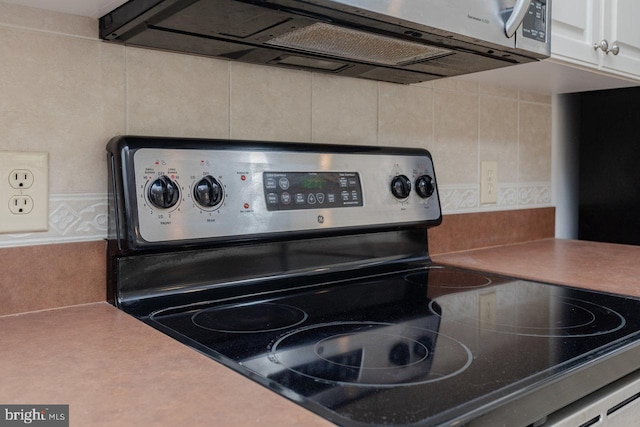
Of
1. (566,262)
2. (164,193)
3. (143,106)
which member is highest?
(143,106)

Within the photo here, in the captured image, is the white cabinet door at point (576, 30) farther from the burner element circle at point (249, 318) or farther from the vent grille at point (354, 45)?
the burner element circle at point (249, 318)

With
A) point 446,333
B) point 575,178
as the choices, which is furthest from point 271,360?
point 575,178

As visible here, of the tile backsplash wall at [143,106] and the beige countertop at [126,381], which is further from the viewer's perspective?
the tile backsplash wall at [143,106]

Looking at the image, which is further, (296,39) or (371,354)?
(296,39)

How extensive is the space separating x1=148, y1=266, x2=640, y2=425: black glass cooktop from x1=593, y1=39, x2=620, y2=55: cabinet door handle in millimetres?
604

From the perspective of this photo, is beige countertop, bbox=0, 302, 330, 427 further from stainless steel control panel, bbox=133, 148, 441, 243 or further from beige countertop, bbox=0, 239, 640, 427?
stainless steel control panel, bbox=133, 148, 441, 243

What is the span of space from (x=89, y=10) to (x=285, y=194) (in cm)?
44

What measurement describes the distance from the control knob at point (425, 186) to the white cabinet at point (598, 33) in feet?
1.23

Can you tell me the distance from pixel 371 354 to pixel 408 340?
0.08 metres

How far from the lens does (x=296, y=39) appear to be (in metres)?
0.91

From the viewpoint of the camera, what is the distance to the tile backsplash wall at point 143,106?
0.85 m

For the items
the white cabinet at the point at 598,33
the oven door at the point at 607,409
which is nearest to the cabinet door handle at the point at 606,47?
the white cabinet at the point at 598,33

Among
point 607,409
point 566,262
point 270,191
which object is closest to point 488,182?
point 566,262

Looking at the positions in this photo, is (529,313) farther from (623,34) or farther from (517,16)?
(623,34)
